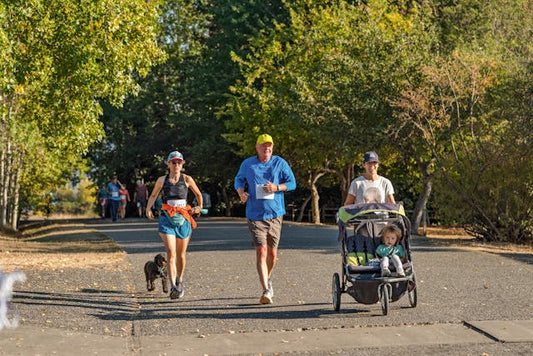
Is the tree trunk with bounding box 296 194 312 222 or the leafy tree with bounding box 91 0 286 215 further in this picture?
the tree trunk with bounding box 296 194 312 222

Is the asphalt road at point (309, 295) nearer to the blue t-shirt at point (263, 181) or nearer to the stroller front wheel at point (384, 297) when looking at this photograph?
the stroller front wheel at point (384, 297)

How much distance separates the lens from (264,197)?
35.6ft

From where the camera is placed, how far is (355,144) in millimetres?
27875

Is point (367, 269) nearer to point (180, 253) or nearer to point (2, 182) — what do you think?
point (180, 253)

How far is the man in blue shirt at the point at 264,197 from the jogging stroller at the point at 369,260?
32.4 inches

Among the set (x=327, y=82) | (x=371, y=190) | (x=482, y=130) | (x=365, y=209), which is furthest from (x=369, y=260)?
(x=327, y=82)

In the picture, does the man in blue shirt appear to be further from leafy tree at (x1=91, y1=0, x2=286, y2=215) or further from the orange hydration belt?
leafy tree at (x1=91, y1=0, x2=286, y2=215)

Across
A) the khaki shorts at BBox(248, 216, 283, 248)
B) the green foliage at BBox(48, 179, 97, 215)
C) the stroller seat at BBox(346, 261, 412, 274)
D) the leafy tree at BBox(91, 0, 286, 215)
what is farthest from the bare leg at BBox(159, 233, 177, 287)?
the green foliage at BBox(48, 179, 97, 215)

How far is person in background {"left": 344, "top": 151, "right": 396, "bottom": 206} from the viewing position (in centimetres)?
1085

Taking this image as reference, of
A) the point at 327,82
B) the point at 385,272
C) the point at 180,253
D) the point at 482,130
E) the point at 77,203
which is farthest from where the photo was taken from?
the point at 77,203

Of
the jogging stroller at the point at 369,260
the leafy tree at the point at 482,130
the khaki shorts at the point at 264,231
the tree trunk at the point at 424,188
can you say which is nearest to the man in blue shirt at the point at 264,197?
the khaki shorts at the point at 264,231

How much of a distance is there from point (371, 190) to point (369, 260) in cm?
90

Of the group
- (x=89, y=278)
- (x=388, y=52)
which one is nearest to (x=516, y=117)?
(x=388, y=52)

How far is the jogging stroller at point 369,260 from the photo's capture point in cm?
998
